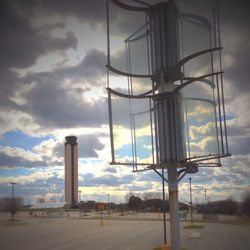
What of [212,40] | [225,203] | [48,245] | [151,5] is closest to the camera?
[212,40]

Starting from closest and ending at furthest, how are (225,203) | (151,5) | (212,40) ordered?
1. (212,40)
2. (151,5)
3. (225,203)

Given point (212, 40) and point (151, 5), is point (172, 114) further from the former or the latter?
point (151, 5)

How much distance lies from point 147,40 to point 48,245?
66.7ft

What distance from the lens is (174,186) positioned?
16.4m

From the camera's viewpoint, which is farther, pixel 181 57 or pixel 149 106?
pixel 149 106

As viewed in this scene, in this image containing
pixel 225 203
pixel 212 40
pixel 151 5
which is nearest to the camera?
pixel 212 40

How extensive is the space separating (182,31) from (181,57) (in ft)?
3.45

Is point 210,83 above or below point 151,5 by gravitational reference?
below

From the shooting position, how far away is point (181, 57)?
15375 mm

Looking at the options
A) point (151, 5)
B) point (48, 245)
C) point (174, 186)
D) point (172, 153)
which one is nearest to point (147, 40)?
point (151, 5)

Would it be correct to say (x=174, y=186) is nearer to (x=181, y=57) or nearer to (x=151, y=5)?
(x=181, y=57)

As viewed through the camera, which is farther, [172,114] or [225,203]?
[225,203]

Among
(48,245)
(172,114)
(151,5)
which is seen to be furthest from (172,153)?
(48,245)

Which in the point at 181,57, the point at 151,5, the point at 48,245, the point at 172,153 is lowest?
the point at 48,245
